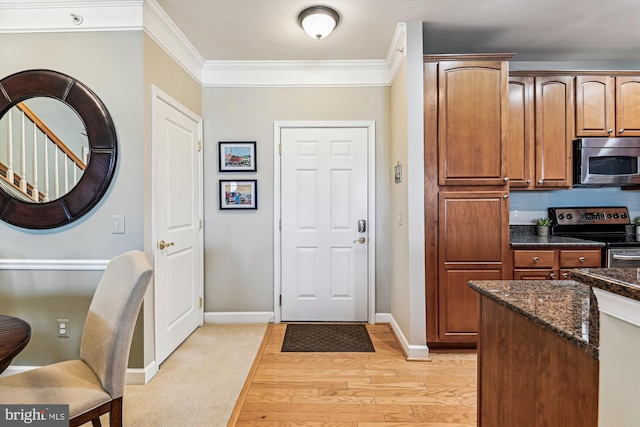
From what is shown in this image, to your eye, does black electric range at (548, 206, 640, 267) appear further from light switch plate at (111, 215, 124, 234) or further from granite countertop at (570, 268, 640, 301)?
light switch plate at (111, 215, 124, 234)

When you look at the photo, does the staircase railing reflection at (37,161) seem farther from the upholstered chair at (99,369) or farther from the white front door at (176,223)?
the upholstered chair at (99,369)

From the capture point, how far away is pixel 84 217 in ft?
7.05

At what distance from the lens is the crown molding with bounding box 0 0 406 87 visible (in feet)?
6.96

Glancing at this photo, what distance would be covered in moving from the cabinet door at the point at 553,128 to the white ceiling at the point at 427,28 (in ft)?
1.28

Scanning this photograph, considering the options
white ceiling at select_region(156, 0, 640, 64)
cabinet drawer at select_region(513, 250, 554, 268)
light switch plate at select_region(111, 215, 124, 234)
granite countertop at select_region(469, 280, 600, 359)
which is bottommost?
cabinet drawer at select_region(513, 250, 554, 268)

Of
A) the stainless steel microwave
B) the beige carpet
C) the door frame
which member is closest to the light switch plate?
the beige carpet

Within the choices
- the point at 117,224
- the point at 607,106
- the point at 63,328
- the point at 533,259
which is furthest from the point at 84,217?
the point at 607,106

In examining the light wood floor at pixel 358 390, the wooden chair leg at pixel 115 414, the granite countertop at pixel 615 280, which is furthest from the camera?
the light wood floor at pixel 358 390

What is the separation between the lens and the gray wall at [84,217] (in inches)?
84.2

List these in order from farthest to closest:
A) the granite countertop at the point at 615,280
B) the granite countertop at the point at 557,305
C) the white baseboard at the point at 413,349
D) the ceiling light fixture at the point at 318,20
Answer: the white baseboard at the point at 413,349
the ceiling light fixture at the point at 318,20
the granite countertop at the point at 557,305
the granite countertop at the point at 615,280

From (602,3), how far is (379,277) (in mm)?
2691

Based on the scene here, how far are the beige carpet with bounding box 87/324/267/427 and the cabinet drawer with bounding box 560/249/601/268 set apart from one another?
102 inches

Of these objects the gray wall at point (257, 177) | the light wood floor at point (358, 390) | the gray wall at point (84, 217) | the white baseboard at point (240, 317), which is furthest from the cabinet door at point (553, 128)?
the gray wall at point (84, 217)

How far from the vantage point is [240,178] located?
3.18 m
